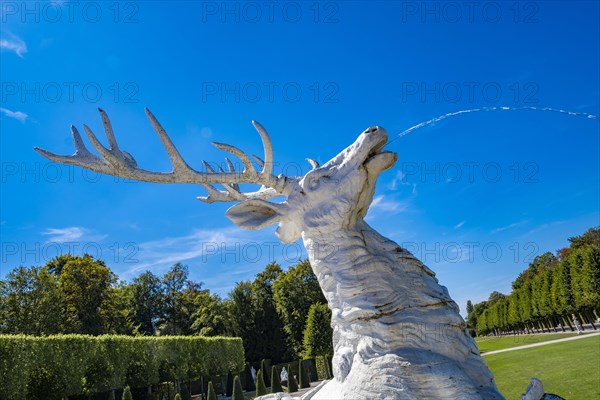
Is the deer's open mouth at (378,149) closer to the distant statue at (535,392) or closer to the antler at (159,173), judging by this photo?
the antler at (159,173)

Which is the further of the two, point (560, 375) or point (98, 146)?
point (560, 375)

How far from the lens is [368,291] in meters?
3.32

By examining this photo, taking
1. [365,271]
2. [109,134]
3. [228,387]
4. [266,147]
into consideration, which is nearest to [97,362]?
[228,387]

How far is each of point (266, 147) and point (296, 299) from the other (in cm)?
4274

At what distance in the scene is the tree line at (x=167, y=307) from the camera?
30.7 m

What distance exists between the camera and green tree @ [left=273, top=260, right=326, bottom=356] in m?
44.6

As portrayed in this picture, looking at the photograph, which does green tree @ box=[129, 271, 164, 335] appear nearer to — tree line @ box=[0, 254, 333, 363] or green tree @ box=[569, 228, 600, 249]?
tree line @ box=[0, 254, 333, 363]

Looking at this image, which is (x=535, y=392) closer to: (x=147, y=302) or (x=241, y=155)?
(x=241, y=155)

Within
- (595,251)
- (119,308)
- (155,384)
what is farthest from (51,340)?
(595,251)

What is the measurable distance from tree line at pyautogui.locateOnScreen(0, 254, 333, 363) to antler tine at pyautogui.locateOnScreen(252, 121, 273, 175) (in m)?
31.7

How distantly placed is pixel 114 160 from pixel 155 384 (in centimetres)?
2811

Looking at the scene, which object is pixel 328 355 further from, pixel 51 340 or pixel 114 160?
pixel 114 160

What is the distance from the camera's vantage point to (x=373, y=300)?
3.28m

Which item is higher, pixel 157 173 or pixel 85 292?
pixel 85 292
